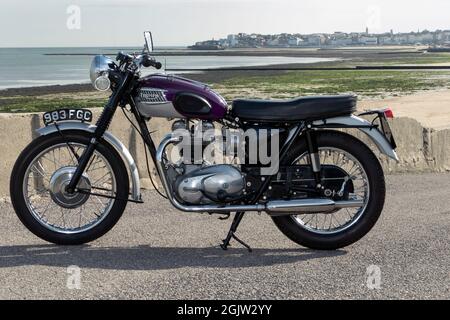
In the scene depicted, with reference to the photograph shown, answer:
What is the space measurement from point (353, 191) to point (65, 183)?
2209 millimetres

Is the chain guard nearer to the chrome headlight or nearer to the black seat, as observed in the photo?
the black seat

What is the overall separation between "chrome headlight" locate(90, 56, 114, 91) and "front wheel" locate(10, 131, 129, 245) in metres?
0.43

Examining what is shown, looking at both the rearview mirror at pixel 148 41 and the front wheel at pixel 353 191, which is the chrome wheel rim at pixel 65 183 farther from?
the front wheel at pixel 353 191

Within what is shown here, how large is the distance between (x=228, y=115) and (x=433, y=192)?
335 cm

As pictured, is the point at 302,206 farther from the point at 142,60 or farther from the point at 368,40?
the point at 368,40

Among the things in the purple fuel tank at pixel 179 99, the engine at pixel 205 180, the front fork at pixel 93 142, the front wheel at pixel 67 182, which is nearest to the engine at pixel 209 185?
the engine at pixel 205 180

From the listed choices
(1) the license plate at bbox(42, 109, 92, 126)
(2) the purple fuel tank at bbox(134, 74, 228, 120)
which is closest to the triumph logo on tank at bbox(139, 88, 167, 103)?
(2) the purple fuel tank at bbox(134, 74, 228, 120)

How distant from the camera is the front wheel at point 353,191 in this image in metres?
5.04

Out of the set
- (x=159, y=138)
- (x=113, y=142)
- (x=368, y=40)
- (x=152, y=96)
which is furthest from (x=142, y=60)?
(x=368, y=40)

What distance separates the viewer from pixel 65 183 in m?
5.10

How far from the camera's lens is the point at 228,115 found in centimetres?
495

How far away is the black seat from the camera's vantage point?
4.90 metres
